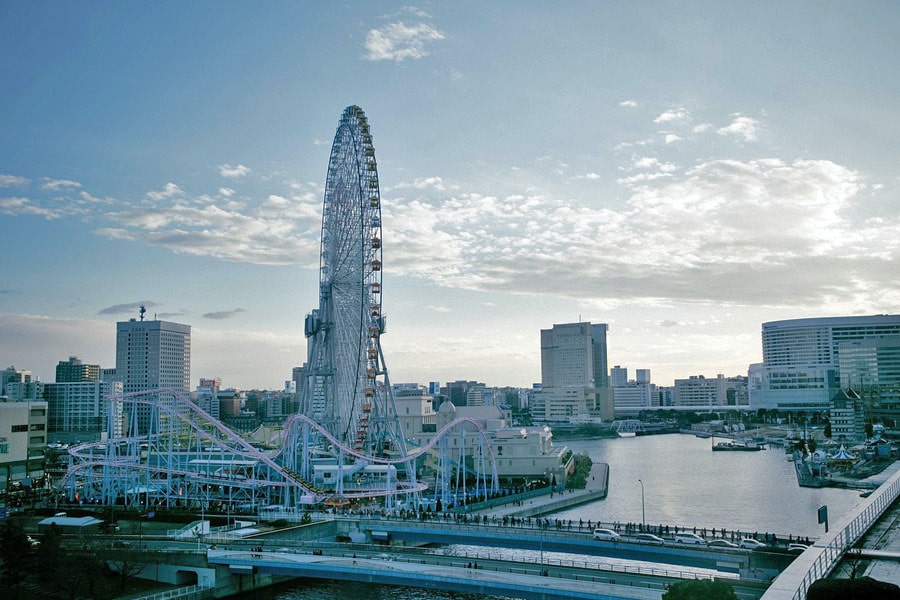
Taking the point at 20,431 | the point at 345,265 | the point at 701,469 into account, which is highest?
the point at 345,265

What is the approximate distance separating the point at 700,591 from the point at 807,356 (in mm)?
182509

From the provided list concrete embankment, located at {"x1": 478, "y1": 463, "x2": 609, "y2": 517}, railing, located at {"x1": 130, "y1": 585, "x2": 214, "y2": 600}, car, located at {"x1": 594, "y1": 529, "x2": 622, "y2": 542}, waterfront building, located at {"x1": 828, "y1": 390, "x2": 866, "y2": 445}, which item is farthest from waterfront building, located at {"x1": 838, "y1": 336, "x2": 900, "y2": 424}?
railing, located at {"x1": 130, "y1": 585, "x2": 214, "y2": 600}

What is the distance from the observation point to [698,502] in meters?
57.9

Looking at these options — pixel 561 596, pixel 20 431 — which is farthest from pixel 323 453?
pixel 561 596

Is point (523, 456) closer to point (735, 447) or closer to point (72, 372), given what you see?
point (735, 447)

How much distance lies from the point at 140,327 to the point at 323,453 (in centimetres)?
9619

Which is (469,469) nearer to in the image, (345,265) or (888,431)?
(345,265)

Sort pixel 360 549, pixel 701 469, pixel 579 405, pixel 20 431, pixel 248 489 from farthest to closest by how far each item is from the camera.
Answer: pixel 579 405
pixel 701 469
pixel 20 431
pixel 248 489
pixel 360 549

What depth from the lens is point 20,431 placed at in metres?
63.4

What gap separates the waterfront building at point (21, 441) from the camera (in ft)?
202

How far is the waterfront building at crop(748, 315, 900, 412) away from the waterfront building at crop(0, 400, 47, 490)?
12896 cm

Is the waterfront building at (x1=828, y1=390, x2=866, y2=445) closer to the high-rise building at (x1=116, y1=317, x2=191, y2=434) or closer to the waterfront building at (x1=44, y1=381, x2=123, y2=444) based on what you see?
the waterfront building at (x1=44, y1=381, x2=123, y2=444)

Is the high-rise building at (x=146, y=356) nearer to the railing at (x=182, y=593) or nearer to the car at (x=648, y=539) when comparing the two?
the railing at (x=182, y=593)

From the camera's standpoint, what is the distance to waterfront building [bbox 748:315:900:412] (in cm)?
16312
